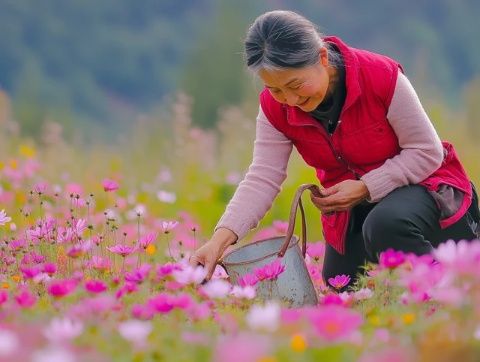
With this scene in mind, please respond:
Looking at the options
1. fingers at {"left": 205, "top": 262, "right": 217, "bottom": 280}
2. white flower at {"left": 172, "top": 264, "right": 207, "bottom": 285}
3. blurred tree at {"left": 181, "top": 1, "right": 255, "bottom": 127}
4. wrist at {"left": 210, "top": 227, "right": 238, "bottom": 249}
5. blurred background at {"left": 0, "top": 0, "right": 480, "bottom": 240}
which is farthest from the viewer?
blurred background at {"left": 0, "top": 0, "right": 480, "bottom": 240}

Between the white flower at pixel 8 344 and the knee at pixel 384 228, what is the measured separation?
5.35 feet

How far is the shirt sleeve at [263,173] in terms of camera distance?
3.36m

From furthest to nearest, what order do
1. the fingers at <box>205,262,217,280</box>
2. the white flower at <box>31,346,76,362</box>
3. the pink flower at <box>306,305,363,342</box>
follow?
the fingers at <box>205,262,217,280</box>
the pink flower at <box>306,305,363,342</box>
the white flower at <box>31,346,76,362</box>

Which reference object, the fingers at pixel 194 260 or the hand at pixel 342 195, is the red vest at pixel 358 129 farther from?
the fingers at pixel 194 260

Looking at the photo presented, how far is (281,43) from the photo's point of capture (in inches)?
117

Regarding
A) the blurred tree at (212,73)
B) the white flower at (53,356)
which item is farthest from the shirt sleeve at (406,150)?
the blurred tree at (212,73)

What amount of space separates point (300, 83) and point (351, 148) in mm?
370

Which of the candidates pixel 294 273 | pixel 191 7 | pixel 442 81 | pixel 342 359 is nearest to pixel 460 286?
pixel 342 359

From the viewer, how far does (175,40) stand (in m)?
62.0

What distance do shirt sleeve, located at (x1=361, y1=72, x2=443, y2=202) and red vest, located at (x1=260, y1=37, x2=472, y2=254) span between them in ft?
0.12

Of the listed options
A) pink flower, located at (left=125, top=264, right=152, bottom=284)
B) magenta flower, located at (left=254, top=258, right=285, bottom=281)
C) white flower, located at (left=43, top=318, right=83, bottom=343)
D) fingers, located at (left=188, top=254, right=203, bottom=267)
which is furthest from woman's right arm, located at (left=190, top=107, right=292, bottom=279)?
white flower, located at (left=43, top=318, right=83, bottom=343)

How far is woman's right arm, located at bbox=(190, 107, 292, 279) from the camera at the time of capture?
3.28 meters

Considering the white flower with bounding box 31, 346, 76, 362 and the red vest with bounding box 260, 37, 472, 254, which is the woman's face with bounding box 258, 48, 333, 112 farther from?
the white flower with bounding box 31, 346, 76, 362

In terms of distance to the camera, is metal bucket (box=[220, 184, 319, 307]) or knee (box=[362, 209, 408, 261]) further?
knee (box=[362, 209, 408, 261])
